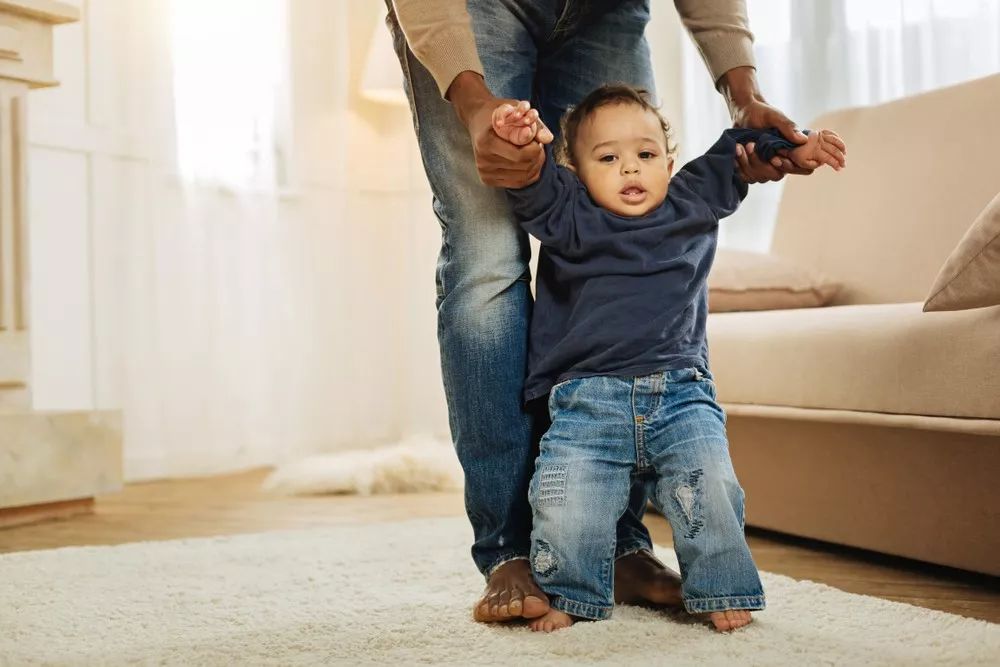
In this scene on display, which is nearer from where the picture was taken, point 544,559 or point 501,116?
point 501,116

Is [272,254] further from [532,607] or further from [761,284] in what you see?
[532,607]

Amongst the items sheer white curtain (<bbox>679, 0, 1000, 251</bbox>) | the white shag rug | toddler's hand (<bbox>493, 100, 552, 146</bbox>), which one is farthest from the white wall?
toddler's hand (<bbox>493, 100, 552, 146</bbox>)

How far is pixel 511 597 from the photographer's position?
1.21 m

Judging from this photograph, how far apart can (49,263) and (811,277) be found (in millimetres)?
1945

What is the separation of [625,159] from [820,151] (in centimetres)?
23

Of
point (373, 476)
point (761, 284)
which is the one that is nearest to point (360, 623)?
point (761, 284)

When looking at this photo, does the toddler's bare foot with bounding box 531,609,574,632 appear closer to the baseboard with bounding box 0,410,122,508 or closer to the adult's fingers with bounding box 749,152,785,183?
the adult's fingers with bounding box 749,152,785,183

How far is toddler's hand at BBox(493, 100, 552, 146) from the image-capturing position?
1.11 meters

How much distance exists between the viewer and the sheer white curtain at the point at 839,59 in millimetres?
2674

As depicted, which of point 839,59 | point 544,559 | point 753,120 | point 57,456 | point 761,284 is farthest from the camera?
point 839,59

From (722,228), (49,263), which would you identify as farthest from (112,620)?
(722,228)

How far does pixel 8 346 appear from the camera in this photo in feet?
7.64

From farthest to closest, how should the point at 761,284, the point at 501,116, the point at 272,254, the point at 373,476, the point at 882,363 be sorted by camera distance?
1. the point at 272,254
2. the point at 373,476
3. the point at 761,284
4. the point at 882,363
5. the point at 501,116

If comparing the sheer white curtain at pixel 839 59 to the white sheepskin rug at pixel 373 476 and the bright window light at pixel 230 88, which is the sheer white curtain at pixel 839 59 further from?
the bright window light at pixel 230 88
